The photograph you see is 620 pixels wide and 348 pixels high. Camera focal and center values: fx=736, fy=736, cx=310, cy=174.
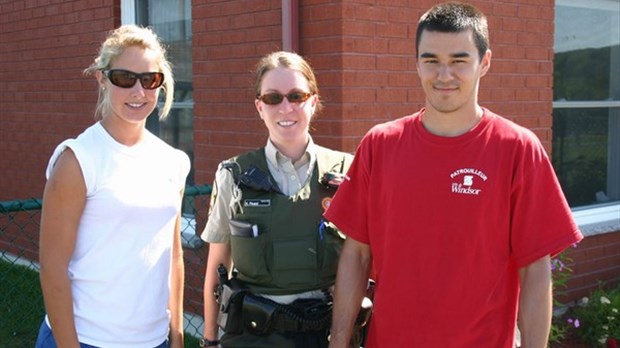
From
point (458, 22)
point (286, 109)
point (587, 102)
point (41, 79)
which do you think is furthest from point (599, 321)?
point (41, 79)

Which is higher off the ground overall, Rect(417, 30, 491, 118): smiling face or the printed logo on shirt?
Rect(417, 30, 491, 118): smiling face

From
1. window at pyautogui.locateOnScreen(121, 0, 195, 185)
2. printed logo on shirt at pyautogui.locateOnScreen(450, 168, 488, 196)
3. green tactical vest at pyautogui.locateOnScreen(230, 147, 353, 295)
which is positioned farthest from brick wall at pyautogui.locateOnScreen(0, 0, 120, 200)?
printed logo on shirt at pyautogui.locateOnScreen(450, 168, 488, 196)

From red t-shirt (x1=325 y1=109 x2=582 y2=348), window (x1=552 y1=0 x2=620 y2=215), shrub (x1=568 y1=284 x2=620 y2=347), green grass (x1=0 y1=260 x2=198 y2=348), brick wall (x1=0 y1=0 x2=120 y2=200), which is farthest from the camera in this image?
brick wall (x1=0 y1=0 x2=120 y2=200)

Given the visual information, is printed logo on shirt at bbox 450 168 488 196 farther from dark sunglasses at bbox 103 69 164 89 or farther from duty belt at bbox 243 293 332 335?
dark sunglasses at bbox 103 69 164 89

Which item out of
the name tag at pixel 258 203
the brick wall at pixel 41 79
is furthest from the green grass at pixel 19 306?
the name tag at pixel 258 203

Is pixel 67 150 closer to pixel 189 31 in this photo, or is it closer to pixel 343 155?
pixel 343 155

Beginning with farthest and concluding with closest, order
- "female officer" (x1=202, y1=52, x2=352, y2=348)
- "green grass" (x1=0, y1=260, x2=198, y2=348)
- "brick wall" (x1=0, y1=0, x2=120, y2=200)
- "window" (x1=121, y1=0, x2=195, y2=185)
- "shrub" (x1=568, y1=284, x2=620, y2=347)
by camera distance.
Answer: "brick wall" (x1=0, y1=0, x2=120, y2=200) → "window" (x1=121, y1=0, x2=195, y2=185) → "green grass" (x1=0, y1=260, x2=198, y2=348) → "shrub" (x1=568, y1=284, x2=620, y2=347) → "female officer" (x1=202, y1=52, x2=352, y2=348)

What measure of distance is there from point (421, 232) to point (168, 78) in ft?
3.58

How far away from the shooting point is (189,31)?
5805 millimetres

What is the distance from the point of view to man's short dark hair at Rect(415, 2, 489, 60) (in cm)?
230

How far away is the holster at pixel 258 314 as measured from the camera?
2.63m

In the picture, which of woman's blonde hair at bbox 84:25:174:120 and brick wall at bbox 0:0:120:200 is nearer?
woman's blonde hair at bbox 84:25:174:120

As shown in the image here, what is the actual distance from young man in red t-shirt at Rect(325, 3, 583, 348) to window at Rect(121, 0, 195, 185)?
3.60 m

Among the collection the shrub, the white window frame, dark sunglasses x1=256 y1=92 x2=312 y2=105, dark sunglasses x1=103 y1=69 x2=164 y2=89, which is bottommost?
the shrub
